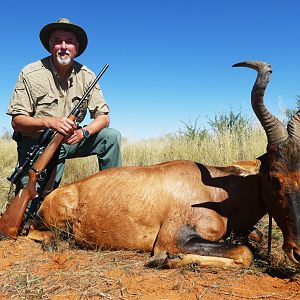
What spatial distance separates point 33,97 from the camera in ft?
18.9

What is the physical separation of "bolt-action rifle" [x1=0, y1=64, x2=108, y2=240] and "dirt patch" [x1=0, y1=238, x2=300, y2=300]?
45 centimetres

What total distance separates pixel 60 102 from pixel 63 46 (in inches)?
31.4

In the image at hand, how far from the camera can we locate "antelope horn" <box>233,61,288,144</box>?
3.61 m

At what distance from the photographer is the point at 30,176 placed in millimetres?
4578

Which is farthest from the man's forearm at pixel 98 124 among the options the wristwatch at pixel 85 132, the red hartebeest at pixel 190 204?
the red hartebeest at pixel 190 204

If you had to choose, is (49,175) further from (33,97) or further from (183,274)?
(183,274)

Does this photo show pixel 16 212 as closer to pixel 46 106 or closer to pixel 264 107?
pixel 46 106

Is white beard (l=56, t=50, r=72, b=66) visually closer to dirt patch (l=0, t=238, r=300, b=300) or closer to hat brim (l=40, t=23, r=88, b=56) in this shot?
hat brim (l=40, t=23, r=88, b=56)

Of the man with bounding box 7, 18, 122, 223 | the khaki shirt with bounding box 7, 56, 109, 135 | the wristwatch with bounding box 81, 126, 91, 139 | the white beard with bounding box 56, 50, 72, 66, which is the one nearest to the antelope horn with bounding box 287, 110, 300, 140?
the man with bounding box 7, 18, 122, 223

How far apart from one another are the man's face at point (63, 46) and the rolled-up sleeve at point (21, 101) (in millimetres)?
572

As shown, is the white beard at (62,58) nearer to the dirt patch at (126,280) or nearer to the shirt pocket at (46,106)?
the shirt pocket at (46,106)

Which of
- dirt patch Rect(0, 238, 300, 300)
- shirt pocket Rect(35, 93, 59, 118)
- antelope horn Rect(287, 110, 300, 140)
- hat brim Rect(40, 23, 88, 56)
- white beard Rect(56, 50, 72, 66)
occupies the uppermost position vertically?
hat brim Rect(40, 23, 88, 56)

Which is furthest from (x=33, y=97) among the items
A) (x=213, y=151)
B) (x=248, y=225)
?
(x=213, y=151)

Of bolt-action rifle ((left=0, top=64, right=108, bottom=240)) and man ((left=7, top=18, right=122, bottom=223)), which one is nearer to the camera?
bolt-action rifle ((left=0, top=64, right=108, bottom=240))
